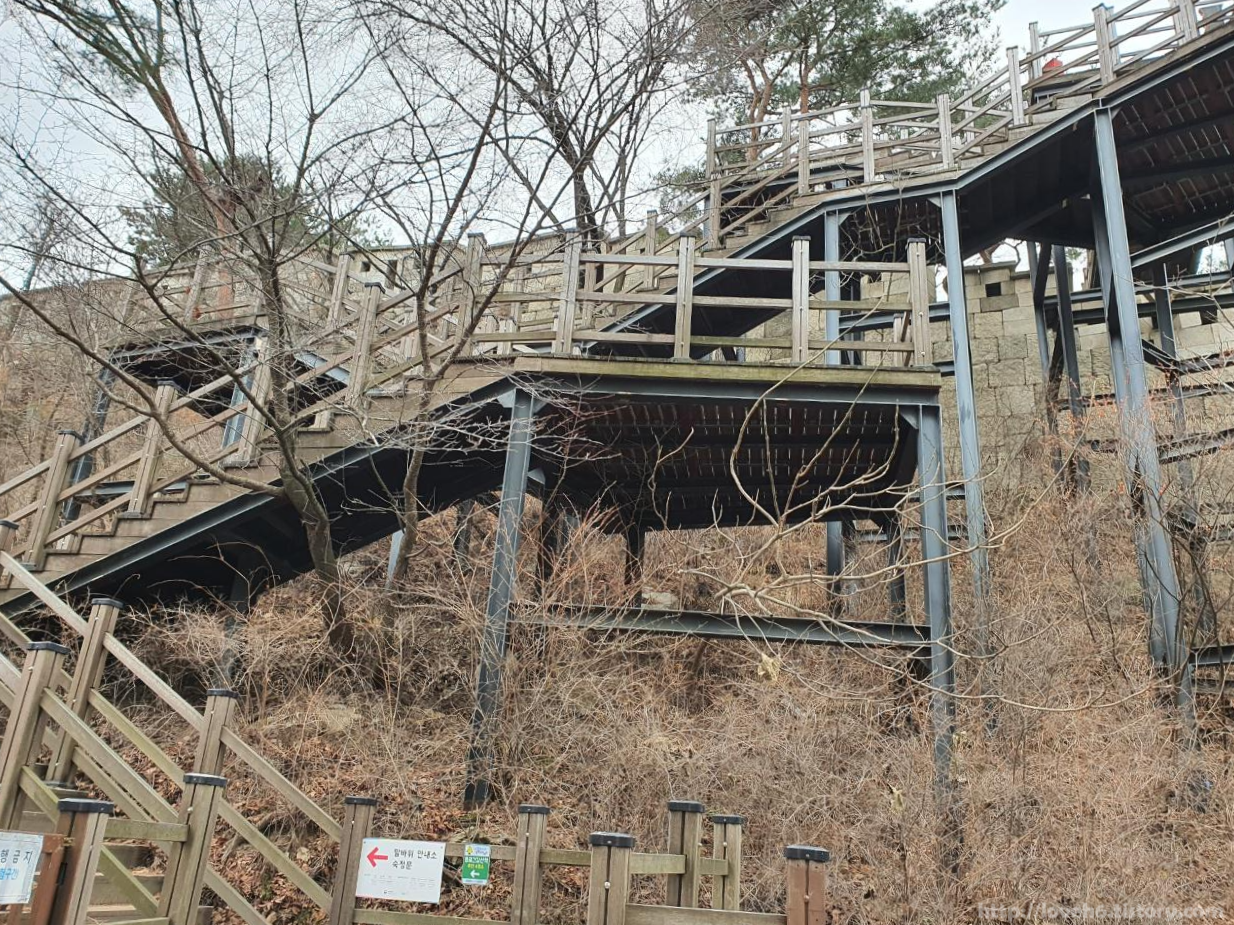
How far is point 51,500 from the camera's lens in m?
9.46

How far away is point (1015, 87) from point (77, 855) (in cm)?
1350

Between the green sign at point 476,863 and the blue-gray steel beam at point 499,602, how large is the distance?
2.73 m

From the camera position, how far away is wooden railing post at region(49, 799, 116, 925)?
14.8 ft

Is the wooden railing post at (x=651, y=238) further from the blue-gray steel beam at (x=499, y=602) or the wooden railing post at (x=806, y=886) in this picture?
the wooden railing post at (x=806, y=886)

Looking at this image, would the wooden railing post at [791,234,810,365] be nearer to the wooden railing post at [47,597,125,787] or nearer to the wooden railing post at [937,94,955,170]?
the wooden railing post at [937,94,955,170]

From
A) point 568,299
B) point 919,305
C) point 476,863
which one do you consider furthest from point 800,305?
point 476,863

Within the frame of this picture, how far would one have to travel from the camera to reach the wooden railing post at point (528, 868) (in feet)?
17.8

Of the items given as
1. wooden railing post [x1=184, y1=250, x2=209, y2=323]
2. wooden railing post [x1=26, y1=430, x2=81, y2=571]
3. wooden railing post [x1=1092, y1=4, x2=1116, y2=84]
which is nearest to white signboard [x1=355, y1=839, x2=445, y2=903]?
wooden railing post [x1=26, y1=430, x2=81, y2=571]

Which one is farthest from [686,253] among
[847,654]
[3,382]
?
[3,382]

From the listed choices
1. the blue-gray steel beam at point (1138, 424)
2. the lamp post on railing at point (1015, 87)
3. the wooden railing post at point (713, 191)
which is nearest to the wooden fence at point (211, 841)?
the blue-gray steel beam at point (1138, 424)

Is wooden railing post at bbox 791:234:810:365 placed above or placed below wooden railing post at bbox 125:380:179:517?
above

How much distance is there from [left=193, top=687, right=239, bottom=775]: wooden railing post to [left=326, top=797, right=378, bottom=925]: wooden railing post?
4.82 feet

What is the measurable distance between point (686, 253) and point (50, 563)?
6.77 m

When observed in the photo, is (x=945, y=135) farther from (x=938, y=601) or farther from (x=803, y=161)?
(x=938, y=601)
